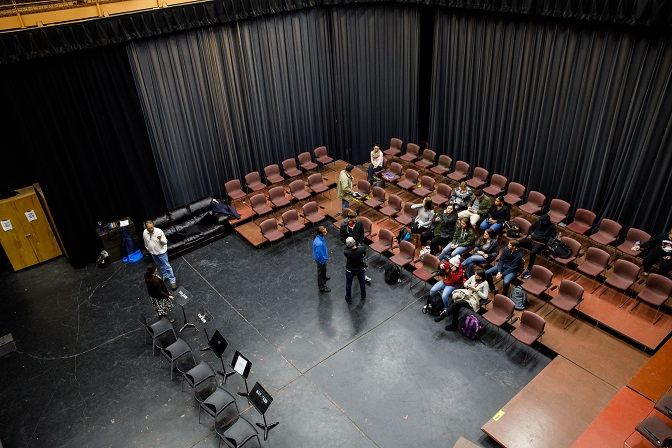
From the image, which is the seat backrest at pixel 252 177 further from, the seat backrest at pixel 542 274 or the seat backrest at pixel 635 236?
the seat backrest at pixel 635 236

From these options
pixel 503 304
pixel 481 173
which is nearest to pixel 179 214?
pixel 481 173

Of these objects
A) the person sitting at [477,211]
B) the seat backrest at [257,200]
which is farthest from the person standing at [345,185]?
the person sitting at [477,211]

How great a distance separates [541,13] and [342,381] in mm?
8396

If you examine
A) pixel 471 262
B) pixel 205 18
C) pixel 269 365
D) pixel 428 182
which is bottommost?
pixel 269 365

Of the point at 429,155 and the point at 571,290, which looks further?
the point at 429,155

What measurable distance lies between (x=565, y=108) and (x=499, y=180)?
223 centimetres

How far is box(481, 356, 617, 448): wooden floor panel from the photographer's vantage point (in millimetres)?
7328

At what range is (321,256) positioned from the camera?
397 inches

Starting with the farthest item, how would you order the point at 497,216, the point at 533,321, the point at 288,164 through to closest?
1. the point at 288,164
2. the point at 497,216
3. the point at 533,321

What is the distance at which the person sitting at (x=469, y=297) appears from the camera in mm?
9258

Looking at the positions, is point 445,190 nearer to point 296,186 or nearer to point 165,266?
point 296,186

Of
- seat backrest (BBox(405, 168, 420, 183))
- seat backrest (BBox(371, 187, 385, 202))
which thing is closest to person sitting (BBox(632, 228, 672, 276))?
seat backrest (BBox(405, 168, 420, 183))

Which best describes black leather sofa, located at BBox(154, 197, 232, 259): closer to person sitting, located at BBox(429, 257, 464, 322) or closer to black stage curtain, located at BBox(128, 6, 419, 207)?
black stage curtain, located at BBox(128, 6, 419, 207)

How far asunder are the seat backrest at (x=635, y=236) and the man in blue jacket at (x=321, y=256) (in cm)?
623
